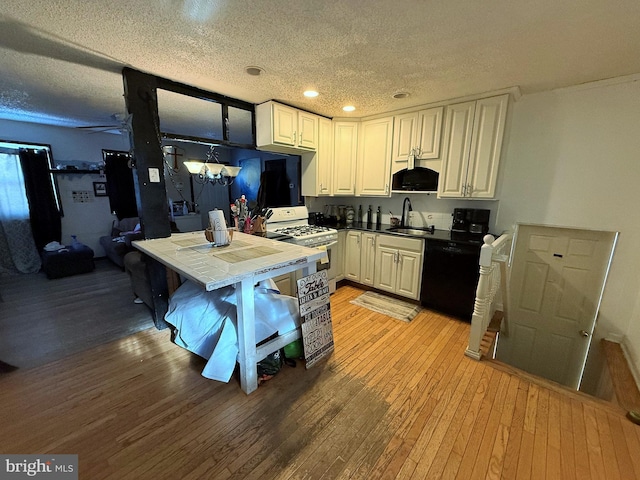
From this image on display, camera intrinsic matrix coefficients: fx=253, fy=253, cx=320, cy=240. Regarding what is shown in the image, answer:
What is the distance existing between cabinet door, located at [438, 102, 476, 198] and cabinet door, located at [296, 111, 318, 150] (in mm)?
1540

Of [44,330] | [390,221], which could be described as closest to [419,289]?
[390,221]

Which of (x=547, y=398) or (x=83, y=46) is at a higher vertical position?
(x=83, y=46)

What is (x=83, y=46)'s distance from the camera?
176cm

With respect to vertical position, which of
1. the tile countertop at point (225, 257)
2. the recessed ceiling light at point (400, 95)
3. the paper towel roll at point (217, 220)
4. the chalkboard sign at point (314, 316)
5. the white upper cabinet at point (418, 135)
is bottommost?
the chalkboard sign at point (314, 316)

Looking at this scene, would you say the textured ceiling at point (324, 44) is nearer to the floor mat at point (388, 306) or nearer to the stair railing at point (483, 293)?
the stair railing at point (483, 293)

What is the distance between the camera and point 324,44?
5.56 ft

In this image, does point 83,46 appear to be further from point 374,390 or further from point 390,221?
point 390,221

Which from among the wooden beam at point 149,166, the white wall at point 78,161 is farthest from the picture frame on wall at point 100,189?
the wooden beam at point 149,166

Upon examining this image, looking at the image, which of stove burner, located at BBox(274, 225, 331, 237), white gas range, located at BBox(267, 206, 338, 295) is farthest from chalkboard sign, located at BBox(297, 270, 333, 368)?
stove burner, located at BBox(274, 225, 331, 237)

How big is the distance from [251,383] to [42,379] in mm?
1559

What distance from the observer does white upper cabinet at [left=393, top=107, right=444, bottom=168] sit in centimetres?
285

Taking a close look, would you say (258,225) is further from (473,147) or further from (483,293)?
(473,147)

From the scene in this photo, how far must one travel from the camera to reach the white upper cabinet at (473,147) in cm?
252

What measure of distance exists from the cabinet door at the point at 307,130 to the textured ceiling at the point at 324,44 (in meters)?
0.51
